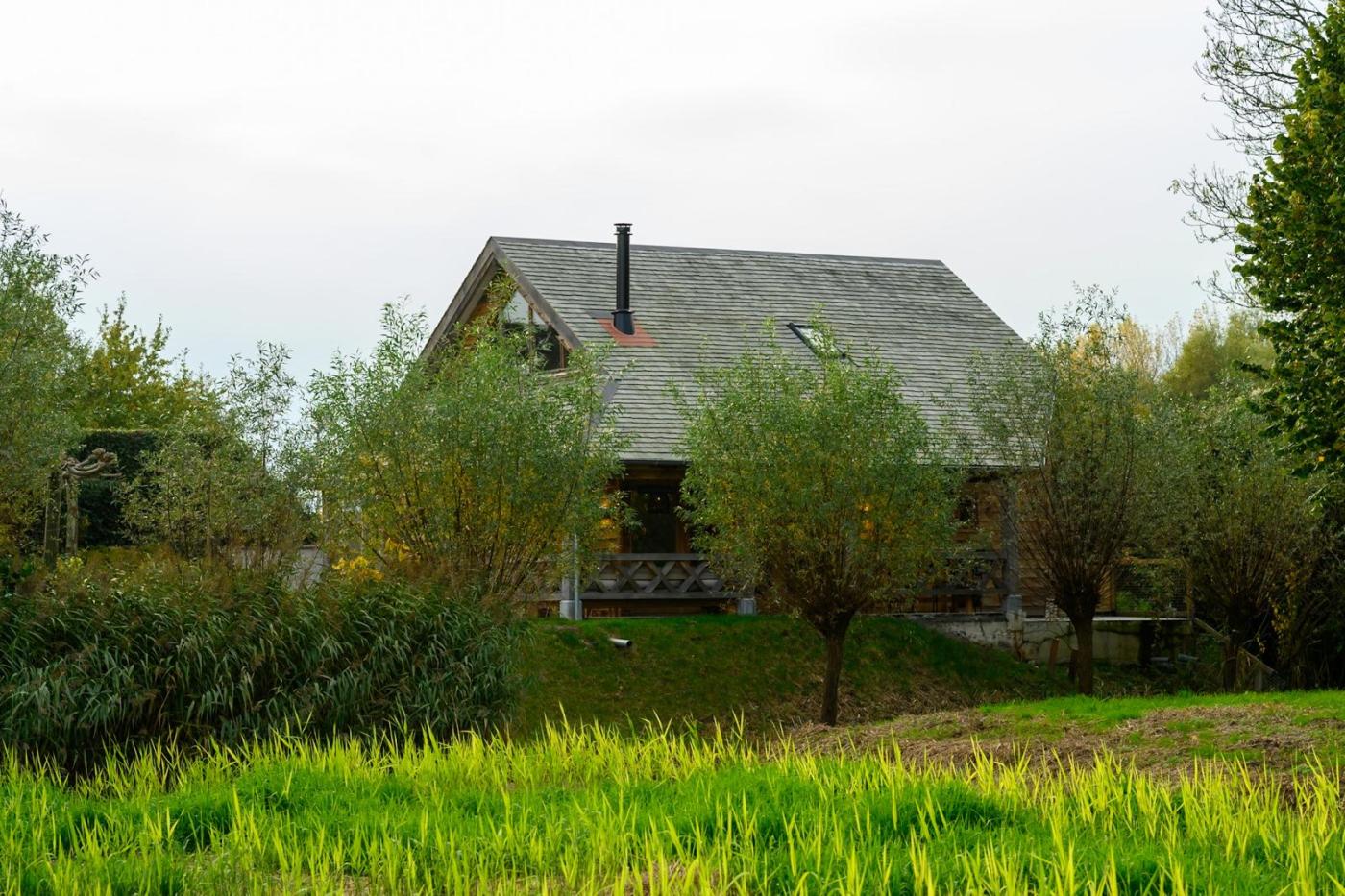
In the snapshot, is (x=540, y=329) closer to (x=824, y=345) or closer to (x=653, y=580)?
(x=653, y=580)

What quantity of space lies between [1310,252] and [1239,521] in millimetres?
9912

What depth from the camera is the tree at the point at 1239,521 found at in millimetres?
21625

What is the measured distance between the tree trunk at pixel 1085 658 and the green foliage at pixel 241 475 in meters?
10.9

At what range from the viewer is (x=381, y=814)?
8422 mm

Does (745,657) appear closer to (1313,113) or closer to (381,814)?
(1313,113)

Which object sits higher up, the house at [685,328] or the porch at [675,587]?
the house at [685,328]

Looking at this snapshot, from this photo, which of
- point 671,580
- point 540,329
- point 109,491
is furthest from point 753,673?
point 109,491

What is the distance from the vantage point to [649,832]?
791cm

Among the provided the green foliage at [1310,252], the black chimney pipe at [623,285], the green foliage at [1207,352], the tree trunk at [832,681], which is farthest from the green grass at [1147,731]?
the green foliage at [1207,352]

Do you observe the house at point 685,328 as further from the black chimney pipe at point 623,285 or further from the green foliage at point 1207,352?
the green foliage at point 1207,352

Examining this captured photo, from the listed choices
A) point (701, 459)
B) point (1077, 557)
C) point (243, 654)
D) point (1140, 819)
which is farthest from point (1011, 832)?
point (1077, 557)

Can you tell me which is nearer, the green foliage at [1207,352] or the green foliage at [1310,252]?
the green foliage at [1310,252]

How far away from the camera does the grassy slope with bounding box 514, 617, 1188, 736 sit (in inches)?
780

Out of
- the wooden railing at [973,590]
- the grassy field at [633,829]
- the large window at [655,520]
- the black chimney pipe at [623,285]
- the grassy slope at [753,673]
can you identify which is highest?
the black chimney pipe at [623,285]
